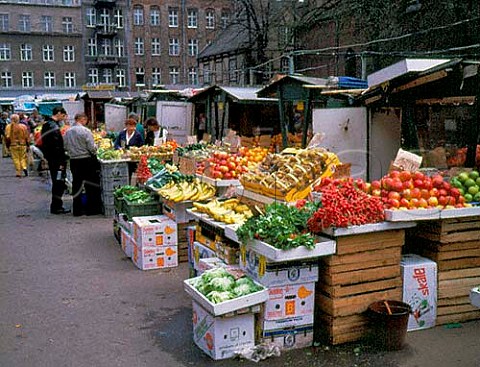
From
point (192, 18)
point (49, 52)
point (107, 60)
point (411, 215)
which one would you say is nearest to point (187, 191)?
point (411, 215)

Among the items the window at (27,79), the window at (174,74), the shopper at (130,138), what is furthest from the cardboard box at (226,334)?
the window at (27,79)

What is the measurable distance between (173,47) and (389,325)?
59161mm

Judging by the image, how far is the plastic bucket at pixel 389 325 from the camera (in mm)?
4785

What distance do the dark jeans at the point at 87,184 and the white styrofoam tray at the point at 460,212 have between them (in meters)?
7.52

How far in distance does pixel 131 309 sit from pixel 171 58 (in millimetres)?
57380

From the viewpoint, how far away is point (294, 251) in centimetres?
466

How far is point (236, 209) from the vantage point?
630cm

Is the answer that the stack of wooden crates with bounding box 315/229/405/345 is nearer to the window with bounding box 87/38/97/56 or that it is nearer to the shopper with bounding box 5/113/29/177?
the shopper with bounding box 5/113/29/177

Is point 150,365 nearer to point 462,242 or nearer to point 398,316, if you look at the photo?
point 398,316

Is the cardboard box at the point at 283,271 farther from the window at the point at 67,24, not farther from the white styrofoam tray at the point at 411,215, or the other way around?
the window at the point at 67,24

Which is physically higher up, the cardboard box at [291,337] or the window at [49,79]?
the window at [49,79]

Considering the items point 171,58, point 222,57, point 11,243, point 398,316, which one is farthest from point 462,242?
point 171,58

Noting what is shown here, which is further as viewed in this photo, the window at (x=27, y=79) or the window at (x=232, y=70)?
the window at (x=27, y=79)

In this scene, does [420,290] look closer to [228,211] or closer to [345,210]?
[345,210]
